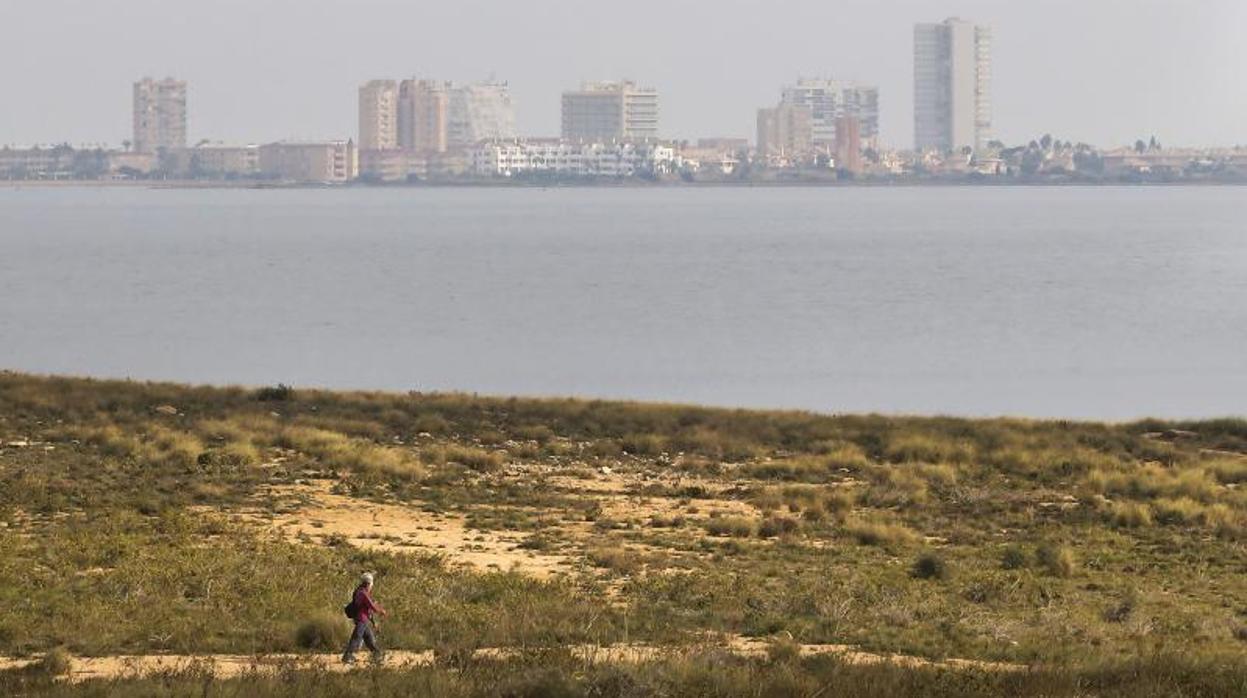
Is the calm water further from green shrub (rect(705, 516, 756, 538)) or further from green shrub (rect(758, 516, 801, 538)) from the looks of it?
green shrub (rect(705, 516, 756, 538))

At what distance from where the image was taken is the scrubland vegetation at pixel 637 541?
1470 cm

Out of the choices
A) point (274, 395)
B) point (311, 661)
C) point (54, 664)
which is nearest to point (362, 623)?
point (311, 661)

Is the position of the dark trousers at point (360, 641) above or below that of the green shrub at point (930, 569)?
above

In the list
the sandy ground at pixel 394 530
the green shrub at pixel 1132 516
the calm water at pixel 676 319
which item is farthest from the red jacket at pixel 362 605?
the calm water at pixel 676 319

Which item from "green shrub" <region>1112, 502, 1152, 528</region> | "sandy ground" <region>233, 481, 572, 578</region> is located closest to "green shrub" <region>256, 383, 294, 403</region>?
"sandy ground" <region>233, 481, 572, 578</region>

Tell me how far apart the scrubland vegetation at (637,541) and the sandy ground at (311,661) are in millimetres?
246

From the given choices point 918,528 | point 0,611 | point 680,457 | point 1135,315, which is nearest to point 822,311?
point 1135,315

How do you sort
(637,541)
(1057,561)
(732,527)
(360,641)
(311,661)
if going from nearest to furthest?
(311,661) → (360,641) → (1057,561) → (637,541) → (732,527)

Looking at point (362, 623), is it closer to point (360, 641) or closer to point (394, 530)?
point (360, 641)

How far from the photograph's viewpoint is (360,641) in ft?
48.9

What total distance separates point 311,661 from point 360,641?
381 millimetres

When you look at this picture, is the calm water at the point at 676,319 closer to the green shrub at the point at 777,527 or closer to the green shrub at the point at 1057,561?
the green shrub at the point at 777,527

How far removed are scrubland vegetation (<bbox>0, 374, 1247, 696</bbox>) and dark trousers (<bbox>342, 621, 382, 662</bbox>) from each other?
1.68 ft

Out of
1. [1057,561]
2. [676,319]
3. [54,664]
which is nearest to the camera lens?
[54,664]
